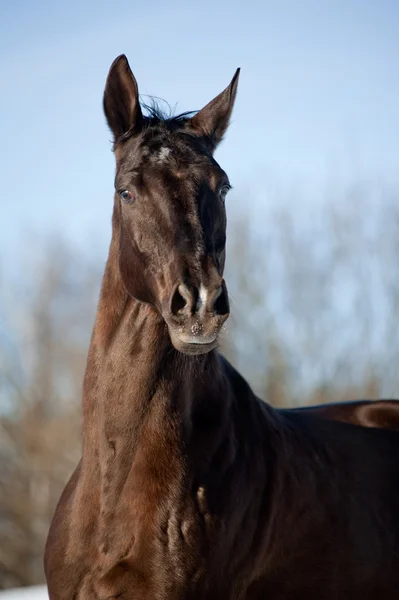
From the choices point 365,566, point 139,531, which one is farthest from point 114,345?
point 365,566

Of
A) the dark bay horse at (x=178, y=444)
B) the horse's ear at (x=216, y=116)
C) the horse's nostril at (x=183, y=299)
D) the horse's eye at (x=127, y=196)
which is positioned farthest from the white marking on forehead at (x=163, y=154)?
the horse's nostril at (x=183, y=299)

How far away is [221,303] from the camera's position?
4223mm

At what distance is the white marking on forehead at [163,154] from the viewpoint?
4.86 meters

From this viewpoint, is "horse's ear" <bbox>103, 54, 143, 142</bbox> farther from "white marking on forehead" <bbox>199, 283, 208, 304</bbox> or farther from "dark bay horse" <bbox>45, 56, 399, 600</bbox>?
"white marking on forehead" <bbox>199, 283, 208, 304</bbox>

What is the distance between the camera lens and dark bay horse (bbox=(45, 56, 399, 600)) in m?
4.51

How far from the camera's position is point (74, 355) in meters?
27.5

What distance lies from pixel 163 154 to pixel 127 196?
311 mm

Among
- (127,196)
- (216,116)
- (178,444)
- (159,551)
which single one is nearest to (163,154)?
(127,196)

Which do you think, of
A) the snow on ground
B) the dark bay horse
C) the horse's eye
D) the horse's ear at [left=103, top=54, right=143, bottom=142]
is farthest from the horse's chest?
the snow on ground

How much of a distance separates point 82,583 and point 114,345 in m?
1.30

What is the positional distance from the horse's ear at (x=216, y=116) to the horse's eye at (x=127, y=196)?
749 mm

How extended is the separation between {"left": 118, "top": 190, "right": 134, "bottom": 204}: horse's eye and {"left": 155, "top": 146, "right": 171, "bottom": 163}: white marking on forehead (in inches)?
9.6

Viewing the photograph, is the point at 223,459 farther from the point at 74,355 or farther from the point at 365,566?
the point at 74,355

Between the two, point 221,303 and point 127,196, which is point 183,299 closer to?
point 221,303
